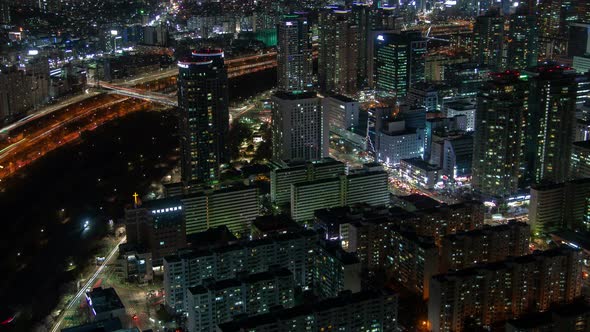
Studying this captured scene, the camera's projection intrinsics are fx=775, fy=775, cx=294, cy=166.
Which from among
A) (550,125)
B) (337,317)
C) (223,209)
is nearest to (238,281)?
(337,317)

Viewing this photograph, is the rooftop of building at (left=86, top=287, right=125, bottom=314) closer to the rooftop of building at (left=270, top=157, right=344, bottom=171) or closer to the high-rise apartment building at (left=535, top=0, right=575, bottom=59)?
the rooftop of building at (left=270, top=157, right=344, bottom=171)

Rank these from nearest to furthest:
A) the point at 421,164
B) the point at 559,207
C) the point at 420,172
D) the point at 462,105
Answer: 1. the point at 559,207
2. the point at 420,172
3. the point at 421,164
4. the point at 462,105

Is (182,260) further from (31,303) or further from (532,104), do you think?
(532,104)

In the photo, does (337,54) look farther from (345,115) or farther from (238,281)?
(238,281)

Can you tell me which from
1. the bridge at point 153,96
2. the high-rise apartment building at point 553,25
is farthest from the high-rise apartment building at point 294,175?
A: the high-rise apartment building at point 553,25

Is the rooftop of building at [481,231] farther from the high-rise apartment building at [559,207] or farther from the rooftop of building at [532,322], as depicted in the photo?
the rooftop of building at [532,322]

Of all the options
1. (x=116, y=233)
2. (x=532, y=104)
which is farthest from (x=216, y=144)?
(x=532, y=104)

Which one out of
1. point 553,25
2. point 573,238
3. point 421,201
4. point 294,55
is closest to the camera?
point 573,238

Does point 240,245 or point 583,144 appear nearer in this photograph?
point 240,245
